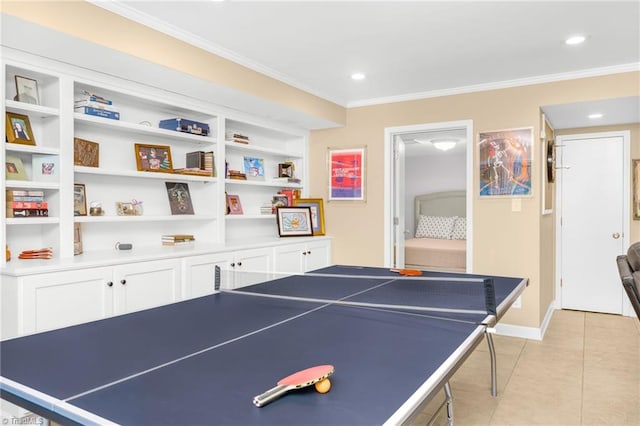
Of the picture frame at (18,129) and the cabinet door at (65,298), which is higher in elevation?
the picture frame at (18,129)

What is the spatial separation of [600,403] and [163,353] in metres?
2.64

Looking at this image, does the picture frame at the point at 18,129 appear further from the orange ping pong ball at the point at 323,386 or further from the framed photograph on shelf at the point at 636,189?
the framed photograph on shelf at the point at 636,189

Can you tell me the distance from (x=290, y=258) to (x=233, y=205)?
2.53 ft

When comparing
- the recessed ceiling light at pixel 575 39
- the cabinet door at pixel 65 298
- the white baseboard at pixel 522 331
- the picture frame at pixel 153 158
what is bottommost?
the white baseboard at pixel 522 331

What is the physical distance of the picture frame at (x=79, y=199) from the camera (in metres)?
2.97

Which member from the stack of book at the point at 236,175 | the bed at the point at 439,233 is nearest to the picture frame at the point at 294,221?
the stack of book at the point at 236,175

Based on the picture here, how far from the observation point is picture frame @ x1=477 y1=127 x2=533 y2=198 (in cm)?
401

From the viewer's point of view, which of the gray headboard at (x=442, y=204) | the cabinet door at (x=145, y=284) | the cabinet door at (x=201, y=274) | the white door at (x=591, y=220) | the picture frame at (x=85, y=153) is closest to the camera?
the cabinet door at (x=145, y=284)

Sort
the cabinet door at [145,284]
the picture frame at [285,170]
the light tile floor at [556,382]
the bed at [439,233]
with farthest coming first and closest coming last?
1. the bed at [439,233]
2. the picture frame at [285,170]
3. the cabinet door at [145,284]
4. the light tile floor at [556,382]

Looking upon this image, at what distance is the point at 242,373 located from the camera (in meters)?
1.19

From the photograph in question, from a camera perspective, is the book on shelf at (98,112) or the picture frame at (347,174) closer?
the book on shelf at (98,112)

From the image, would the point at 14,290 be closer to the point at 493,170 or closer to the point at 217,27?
the point at 217,27

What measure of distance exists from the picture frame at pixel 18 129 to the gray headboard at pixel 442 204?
22.5 ft

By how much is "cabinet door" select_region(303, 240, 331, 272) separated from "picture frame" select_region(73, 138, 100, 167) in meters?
2.21
